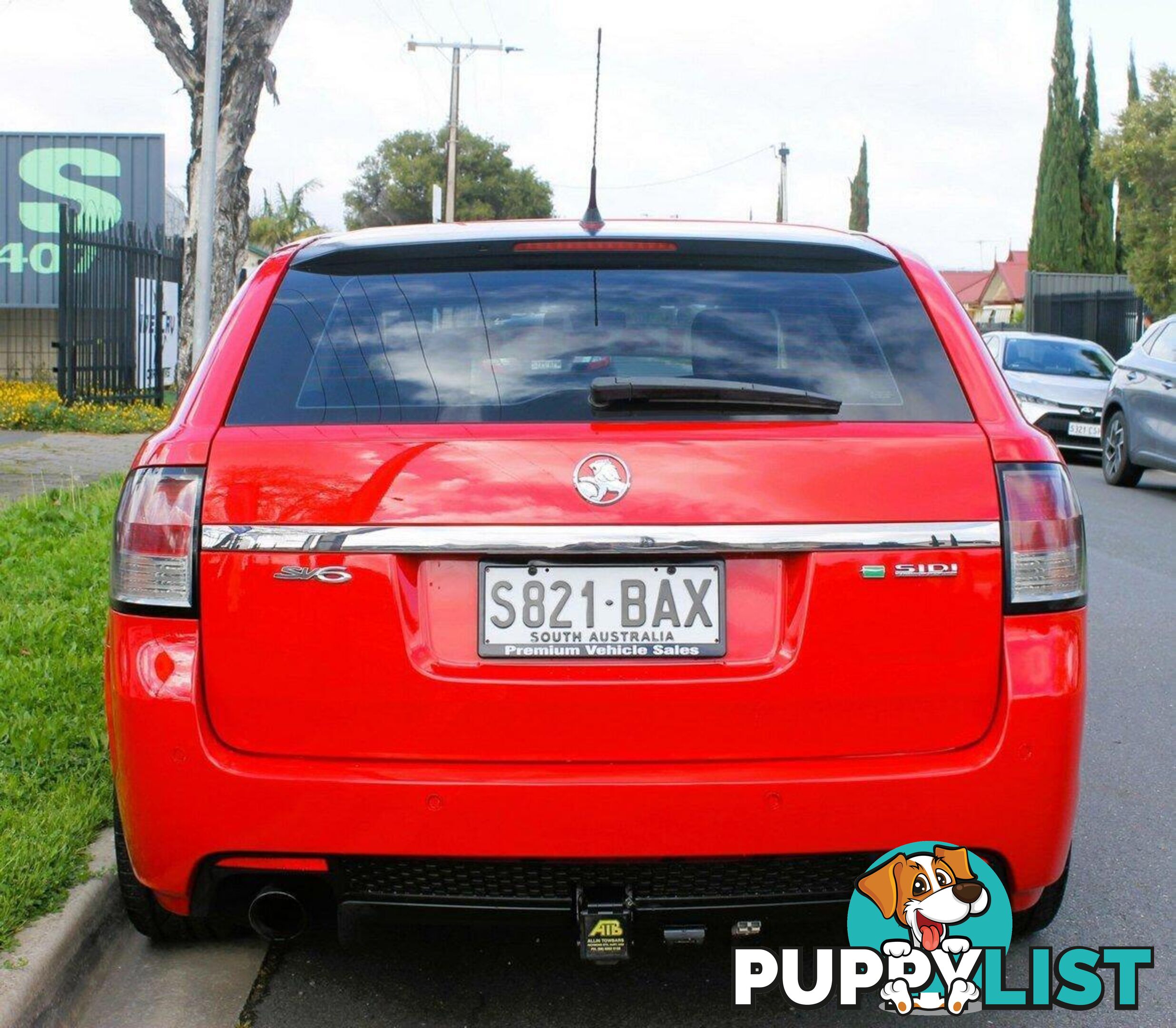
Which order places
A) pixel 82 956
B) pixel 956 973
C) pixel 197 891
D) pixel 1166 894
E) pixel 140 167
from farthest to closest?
pixel 140 167
pixel 1166 894
pixel 82 956
pixel 956 973
pixel 197 891

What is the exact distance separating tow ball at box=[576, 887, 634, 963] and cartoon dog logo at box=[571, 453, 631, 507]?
733 millimetres

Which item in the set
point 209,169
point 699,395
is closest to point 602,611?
point 699,395

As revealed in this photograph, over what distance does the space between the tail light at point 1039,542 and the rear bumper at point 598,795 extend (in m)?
0.05

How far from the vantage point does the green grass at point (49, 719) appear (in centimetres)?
362

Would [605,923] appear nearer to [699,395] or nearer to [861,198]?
[699,395]

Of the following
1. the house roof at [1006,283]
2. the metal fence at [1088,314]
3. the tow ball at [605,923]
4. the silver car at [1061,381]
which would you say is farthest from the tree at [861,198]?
the tow ball at [605,923]

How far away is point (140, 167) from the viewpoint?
1016 inches

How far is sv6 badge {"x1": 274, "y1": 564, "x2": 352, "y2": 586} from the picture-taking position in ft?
9.23

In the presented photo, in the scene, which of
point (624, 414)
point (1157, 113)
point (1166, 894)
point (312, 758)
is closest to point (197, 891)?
point (312, 758)

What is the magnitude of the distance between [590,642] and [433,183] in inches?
2926

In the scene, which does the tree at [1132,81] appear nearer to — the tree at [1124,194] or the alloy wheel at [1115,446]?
the tree at [1124,194]

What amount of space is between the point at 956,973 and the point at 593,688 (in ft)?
3.57

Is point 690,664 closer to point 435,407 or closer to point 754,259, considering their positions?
point 435,407

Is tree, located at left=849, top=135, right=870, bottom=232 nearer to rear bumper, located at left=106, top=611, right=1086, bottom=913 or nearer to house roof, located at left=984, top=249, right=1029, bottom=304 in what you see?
house roof, located at left=984, top=249, right=1029, bottom=304
